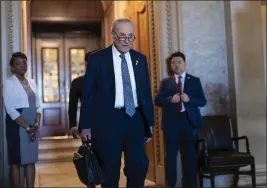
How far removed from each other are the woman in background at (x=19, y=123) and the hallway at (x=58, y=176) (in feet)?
4.39

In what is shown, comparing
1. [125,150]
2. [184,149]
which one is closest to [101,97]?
[125,150]

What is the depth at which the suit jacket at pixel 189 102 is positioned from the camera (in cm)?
407

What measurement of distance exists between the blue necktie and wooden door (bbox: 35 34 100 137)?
7604 millimetres

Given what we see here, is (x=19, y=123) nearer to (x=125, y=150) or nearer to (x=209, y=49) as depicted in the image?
(x=125, y=150)

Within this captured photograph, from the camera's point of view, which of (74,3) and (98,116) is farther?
(74,3)

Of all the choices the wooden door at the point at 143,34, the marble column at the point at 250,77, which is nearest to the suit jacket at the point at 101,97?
the marble column at the point at 250,77

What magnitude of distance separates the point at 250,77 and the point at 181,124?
1139 millimetres

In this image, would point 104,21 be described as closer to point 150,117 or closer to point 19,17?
point 19,17

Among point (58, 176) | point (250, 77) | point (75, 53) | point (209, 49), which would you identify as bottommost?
point (58, 176)

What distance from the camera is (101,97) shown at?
2.59 metres

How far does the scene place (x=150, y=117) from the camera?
8.67 feet

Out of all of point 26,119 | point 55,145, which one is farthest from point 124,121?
point 55,145

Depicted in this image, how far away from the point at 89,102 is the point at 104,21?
6.10 meters

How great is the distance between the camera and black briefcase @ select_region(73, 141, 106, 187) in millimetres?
2443
